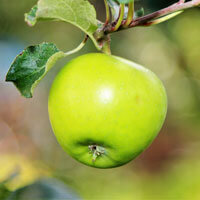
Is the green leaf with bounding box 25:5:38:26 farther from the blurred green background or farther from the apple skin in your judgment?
the blurred green background

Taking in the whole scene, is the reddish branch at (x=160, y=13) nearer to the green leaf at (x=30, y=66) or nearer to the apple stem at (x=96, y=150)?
the green leaf at (x=30, y=66)

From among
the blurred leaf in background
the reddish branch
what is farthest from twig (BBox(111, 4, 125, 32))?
the blurred leaf in background

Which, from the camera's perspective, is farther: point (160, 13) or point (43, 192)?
point (43, 192)

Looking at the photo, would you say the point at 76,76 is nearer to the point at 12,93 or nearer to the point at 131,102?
the point at 131,102

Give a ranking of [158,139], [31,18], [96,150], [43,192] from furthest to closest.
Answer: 1. [158,139]
2. [43,192]
3. [96,150]
4. [31,18]

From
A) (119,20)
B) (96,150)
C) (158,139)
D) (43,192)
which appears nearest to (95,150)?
(96,150)

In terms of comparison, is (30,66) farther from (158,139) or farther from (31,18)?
(158,139)

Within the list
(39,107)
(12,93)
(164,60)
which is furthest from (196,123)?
(12,93)
